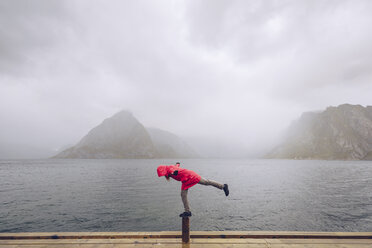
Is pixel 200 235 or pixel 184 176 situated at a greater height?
pixel 184 176

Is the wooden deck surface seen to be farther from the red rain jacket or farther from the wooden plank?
the red rain jacket

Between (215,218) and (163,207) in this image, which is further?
(163,207)

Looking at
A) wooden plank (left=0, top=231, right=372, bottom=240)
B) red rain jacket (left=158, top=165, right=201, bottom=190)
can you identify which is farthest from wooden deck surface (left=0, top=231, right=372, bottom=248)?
red rain jacket (left=158, top=165, right=201, bottom=190)

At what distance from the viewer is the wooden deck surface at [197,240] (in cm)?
787

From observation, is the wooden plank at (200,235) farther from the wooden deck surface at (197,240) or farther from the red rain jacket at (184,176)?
the red rain jacket at (184,176)

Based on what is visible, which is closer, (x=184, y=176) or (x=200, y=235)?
(x=184, y=176)

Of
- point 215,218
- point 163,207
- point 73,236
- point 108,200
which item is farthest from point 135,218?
point 73,236

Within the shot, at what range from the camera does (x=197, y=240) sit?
324 inches

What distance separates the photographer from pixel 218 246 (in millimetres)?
7672

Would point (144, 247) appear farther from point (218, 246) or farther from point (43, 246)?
point (43, 246)

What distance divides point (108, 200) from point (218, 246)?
28.5 metres

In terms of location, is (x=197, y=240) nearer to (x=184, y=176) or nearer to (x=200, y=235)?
(x=200, y=235)

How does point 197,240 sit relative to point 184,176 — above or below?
below

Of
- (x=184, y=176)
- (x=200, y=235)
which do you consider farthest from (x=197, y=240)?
(x=184, y=176)
